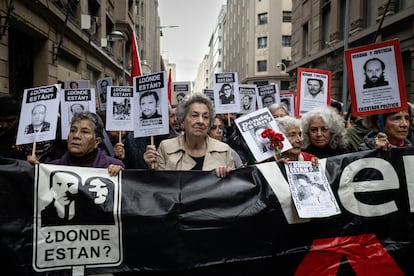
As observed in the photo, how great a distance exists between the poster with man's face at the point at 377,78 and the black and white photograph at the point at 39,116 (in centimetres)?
223

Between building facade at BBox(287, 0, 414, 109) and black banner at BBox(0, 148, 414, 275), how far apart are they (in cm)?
800

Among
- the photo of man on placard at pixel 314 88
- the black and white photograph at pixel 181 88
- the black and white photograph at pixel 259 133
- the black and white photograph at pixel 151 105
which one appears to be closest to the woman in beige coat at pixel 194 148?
the black and white photograph at pixel 151 105

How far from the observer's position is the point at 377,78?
9.93ft

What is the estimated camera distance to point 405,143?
335 centimetres

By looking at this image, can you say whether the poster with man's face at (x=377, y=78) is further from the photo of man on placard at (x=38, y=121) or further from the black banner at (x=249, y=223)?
the photo of man on placard at (x=38, y=121)

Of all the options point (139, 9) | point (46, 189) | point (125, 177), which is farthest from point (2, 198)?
point (139, 9)

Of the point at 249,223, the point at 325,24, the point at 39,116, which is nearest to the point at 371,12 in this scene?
the point at 325,24

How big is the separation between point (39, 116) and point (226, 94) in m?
3.88

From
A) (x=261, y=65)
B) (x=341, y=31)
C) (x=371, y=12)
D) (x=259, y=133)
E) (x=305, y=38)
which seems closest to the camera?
(x=259, y=133)

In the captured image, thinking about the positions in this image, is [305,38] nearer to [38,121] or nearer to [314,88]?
[314,88]

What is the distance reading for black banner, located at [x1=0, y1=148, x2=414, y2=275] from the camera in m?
2.56

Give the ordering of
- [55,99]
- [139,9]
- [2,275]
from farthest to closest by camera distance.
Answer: [139,9], [55,99], [2,275]

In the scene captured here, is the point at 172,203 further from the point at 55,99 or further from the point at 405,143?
the point at 405,143

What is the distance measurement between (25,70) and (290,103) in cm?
797
